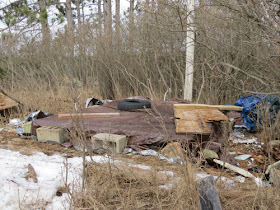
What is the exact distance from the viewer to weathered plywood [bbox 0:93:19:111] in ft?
18.6

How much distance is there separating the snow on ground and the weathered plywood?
2624mm

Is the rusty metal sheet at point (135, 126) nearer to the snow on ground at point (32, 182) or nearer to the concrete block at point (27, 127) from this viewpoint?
the concrete block at point (27, 127)

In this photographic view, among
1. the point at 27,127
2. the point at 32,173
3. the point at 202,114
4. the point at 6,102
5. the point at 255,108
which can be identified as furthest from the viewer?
the point at 6,102

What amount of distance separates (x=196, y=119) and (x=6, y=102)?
4501mm

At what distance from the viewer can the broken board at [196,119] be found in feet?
11.7

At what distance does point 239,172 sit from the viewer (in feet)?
9.73

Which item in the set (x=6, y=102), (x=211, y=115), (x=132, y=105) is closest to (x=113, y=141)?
(x=132, y=105)

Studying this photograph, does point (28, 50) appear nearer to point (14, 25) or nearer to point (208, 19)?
point (14, 25)

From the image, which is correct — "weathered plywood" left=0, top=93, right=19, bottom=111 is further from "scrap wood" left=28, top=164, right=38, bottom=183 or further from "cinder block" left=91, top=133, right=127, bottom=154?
"scrap wood" left=28, top=164, right=38, bottom=183

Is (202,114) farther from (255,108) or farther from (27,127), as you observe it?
(27,127)

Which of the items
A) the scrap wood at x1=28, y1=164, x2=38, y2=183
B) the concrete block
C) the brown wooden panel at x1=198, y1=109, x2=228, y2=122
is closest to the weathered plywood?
the concrete block

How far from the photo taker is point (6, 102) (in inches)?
227

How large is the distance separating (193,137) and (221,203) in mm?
1391

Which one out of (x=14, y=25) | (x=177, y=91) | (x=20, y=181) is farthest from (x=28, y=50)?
(x=20, y=181)
